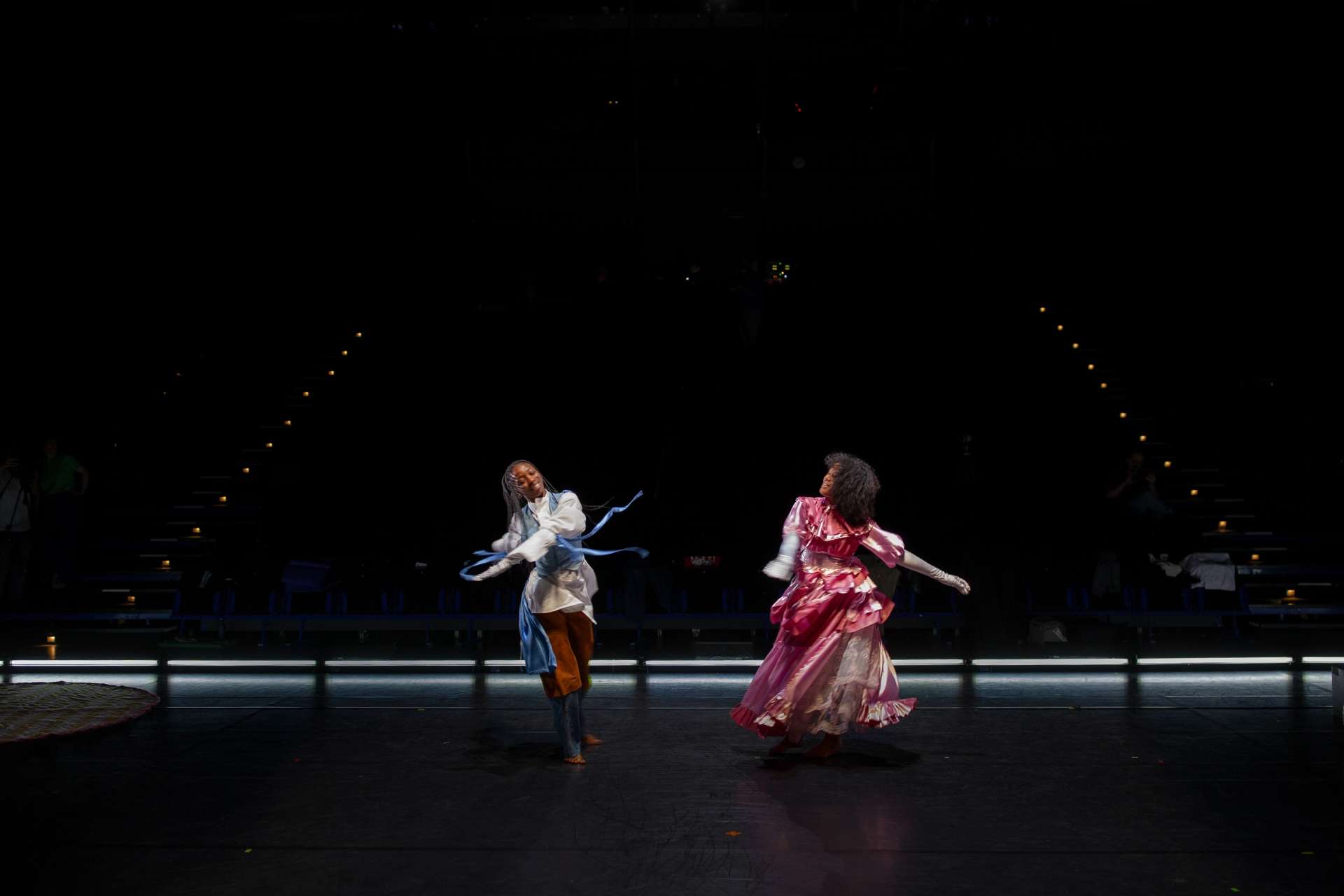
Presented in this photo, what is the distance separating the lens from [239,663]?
883 cm

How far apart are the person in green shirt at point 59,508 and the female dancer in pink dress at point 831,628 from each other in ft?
25.6

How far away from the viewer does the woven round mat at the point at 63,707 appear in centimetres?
629

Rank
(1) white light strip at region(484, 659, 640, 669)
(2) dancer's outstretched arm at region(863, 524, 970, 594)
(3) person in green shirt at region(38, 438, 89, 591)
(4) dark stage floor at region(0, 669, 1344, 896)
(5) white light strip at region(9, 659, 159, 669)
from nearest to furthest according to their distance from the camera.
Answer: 1. (4) dark stage floor at region(0, 669, 1344, 896)
2. (2) dancer's outstretched arm at region(863, 524, 970, 594)
3. (5) white light strip at region(9, 659, 159, 669)
4. (1) white light strip at region(484, 659, 640, 669)
5. (3) person in green shirt at region(38, 438, 89, 591)

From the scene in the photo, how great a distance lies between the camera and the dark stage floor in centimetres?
400

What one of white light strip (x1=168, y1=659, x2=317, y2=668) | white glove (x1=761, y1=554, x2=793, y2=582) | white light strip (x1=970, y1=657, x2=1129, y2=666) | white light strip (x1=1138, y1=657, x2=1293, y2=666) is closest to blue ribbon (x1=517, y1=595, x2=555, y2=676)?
white glove (x1=761, y1=554, x2=793, y2=582)

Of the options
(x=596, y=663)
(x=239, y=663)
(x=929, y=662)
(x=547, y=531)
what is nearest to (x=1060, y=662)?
(x=929, y=662)

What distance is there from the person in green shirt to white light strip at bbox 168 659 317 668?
2479 millimetres

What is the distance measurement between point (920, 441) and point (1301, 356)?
5.34 meters

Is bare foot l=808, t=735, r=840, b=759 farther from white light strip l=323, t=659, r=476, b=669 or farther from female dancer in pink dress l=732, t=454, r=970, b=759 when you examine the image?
white light strip l=323, t=659, r=476, b=669

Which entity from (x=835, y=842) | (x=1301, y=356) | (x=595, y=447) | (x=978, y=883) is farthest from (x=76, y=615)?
(x=1301, y=356)

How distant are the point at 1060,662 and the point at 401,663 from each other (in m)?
5.39

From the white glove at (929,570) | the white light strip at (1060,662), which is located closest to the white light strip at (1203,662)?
the white light strip at (1060,662)

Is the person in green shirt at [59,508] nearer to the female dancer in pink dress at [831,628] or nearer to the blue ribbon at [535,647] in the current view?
the blue ribbon at [535,647]

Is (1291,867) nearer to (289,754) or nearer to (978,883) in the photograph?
(978,883)
